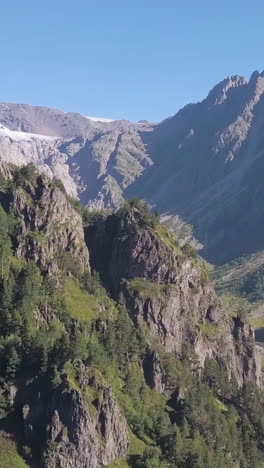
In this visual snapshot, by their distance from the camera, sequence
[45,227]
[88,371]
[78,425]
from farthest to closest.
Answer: [45,227]
[88,371]
[78,425]

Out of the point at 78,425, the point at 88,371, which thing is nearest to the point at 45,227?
the point at 88,371

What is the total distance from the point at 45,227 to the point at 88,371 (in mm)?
59192

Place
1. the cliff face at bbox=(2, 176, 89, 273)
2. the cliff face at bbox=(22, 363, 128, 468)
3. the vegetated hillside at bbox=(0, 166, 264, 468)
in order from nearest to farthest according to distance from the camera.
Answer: the cliff face at bbox=(22, 363, 128, 468) → the vegetated hillside at bbox=(0, 166, 264, 468) → the cliff face at bbox=(2, 176, 89, 273)

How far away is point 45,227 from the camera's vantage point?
185625 millimetres

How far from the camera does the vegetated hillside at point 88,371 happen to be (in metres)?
131

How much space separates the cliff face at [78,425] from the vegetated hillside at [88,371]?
22 cm

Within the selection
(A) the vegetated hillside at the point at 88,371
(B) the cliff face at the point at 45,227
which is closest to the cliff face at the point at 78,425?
(A) the vegetated hillside at the point at 88,371

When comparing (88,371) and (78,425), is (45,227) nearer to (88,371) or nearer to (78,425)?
(88,371)

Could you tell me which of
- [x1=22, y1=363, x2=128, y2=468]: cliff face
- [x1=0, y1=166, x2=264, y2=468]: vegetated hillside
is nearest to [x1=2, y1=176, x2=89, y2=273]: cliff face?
[x1=0, y1=166, x2=264, y2=468]: vegetated hillside

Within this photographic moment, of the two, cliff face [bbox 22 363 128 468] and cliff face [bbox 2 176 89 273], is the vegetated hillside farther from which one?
cliff face [bbox 2 176 89 273]

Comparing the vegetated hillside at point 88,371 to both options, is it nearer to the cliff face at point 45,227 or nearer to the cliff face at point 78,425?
the cliff face at point 78,425

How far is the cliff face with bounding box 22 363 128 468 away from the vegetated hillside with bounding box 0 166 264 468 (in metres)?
0.22

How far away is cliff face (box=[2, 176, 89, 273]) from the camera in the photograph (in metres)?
174

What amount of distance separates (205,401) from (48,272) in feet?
195
